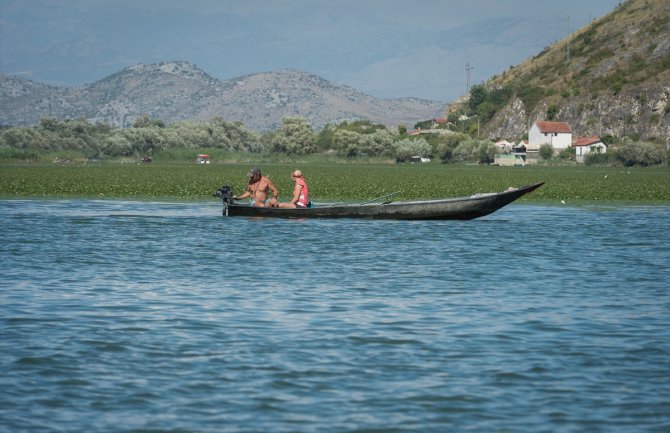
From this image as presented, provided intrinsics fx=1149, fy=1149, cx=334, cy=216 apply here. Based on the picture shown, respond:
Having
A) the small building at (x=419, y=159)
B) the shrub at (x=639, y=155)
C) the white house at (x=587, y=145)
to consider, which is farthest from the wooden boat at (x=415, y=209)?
the small building at (x=419, y=159)

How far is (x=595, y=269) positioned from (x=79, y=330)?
14036 millimetres

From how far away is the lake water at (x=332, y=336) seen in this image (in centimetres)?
1327

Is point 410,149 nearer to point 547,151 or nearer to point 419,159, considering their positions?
point 419,159

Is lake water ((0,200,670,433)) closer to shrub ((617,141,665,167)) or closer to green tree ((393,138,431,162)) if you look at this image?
shrub ((617,141,665,167))

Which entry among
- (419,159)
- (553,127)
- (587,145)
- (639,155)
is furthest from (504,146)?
(639,155)

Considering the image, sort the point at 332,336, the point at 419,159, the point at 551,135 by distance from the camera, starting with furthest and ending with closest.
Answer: the point at 551,135 < the point at 419,159 < the point at 332,336

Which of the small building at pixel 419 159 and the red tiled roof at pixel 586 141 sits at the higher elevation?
the red tiled roof at pixel 586 141

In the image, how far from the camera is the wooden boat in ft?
129

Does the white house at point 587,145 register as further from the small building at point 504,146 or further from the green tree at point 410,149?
the green tree at point 410,149

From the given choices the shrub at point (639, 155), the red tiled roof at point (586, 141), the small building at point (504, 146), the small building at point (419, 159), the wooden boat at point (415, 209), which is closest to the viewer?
the wooden boat at point (415, 209)

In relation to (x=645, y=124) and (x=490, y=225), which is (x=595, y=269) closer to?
(x=490, y=225)

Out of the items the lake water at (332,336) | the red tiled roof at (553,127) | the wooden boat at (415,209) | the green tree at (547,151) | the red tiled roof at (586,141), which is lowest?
the lake water at (332,336)

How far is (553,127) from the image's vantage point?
194 meters

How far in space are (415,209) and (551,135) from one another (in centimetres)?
15838
